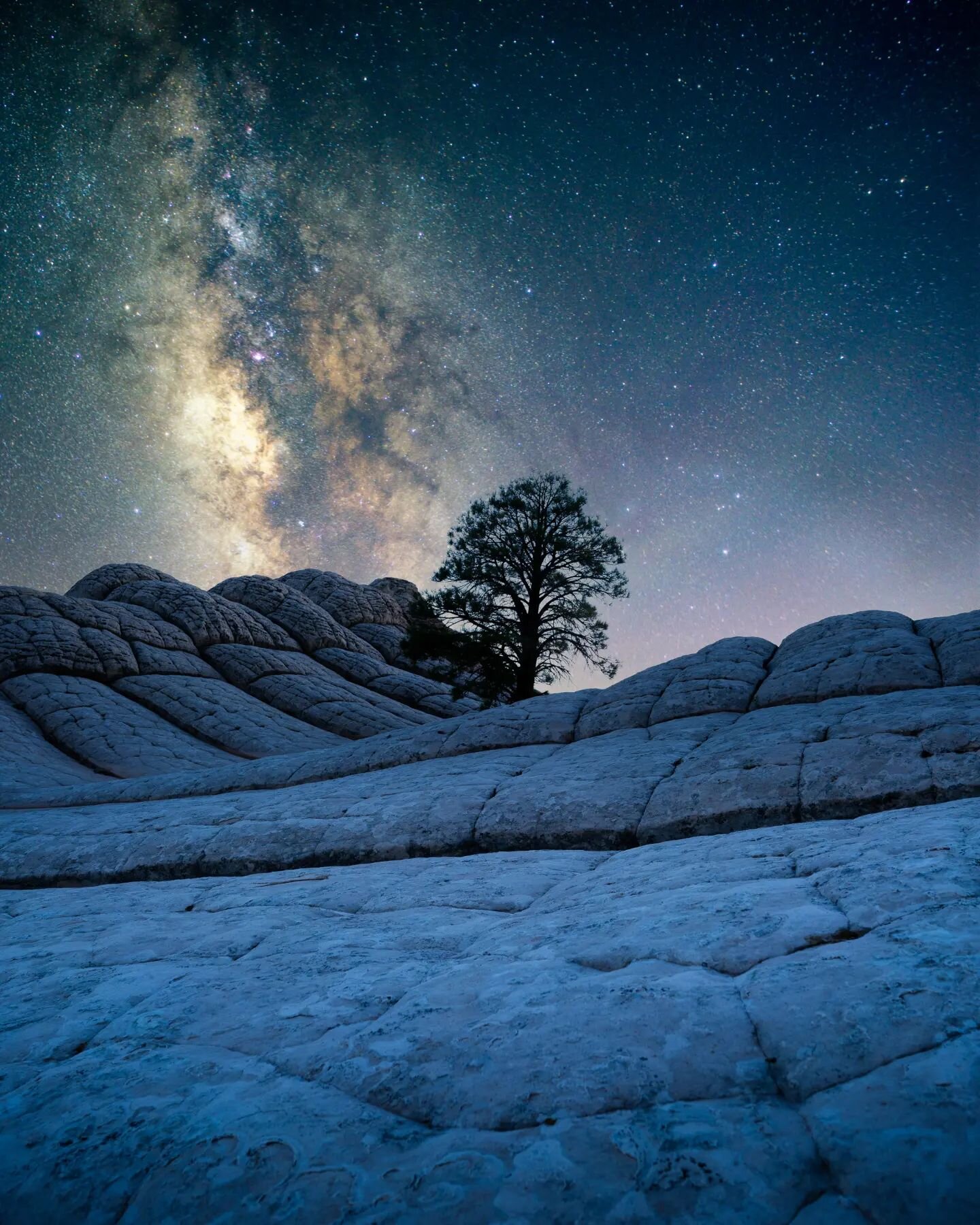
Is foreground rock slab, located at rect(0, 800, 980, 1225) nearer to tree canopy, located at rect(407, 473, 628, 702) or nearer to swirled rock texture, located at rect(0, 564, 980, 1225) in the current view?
swirled rock texture, located at rect(0, 564, 980, 1225)

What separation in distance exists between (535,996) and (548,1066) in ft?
1.38

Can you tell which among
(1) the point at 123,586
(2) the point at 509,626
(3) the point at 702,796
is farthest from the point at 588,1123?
(1) the point at 123,586

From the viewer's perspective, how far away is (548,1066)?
164 cm

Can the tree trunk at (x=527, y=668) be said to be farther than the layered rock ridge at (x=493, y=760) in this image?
Yes

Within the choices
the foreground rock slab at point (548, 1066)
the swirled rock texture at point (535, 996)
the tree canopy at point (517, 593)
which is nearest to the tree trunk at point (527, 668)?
the tree canopy at point (517, 593)

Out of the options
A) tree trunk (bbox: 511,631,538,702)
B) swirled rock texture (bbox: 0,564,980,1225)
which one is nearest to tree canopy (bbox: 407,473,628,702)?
tree trunk (bbox: 511,631,538,702)

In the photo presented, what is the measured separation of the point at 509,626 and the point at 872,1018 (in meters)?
19.5

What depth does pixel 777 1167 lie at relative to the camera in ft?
3.93

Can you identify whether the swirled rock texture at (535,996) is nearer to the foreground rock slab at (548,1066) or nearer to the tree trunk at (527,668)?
the foreground rock slab at (548,1066)

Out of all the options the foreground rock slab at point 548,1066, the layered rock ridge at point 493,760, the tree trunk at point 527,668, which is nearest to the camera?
the foreground rock slab at point 548,1066

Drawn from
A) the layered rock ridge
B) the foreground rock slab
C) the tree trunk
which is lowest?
the foreground rock slab

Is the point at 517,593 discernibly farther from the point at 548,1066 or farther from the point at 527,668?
the point at 548,1066

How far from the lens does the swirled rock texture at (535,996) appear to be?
4.18 ft

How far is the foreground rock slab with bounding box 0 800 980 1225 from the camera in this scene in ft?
4.01
